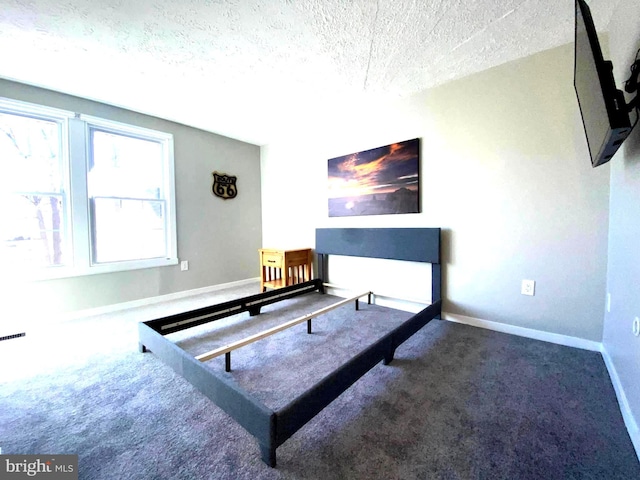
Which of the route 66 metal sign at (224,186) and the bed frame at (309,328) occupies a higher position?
the route 66 metal sign at (224,186)

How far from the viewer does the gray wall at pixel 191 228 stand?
2.54 m

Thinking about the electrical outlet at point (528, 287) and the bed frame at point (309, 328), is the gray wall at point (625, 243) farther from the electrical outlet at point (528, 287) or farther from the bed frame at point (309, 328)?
the bed frame at point (309, 328)

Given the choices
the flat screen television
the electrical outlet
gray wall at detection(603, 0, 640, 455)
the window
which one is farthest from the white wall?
the window

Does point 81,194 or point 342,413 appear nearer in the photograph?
point 342,413

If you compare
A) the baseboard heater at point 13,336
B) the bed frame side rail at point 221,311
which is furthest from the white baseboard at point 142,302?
the bed frame side rail at point 221,311

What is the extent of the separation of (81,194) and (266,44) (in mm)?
2485

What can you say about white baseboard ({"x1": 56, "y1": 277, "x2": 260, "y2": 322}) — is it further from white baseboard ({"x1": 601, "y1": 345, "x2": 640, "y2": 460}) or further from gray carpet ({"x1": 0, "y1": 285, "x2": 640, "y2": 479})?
white baseboard ({"x1": 601, "y1": 345, "x2": 640, "y2": 460})

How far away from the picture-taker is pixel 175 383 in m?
1.55

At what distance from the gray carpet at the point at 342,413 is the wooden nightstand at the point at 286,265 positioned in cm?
139

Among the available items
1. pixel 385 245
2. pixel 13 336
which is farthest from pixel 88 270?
pixel 385 245

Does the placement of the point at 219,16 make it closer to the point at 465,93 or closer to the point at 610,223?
the point at 465,93

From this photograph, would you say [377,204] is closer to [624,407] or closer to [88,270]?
[624,407]

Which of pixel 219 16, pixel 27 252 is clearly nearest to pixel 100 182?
pixel 27 252

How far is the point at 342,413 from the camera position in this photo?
129 cm
